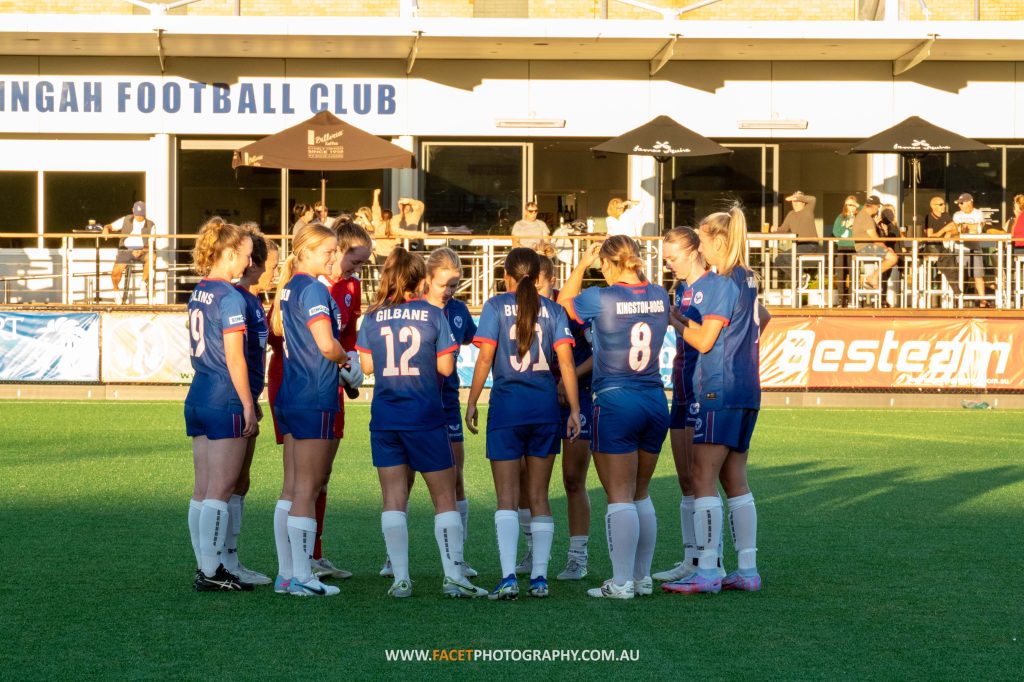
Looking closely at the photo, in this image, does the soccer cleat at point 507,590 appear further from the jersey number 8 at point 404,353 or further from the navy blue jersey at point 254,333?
the navy blue jersey at point 254,333

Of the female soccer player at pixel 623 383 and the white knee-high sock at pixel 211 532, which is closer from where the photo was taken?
the female soccer player at pixel 623 383

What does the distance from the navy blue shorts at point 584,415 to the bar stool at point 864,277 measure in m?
14.4

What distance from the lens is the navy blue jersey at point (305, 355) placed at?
7.02 metres

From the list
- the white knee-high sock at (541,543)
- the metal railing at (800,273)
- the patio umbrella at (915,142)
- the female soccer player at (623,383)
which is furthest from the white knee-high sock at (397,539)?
the patio umbrella at (915,142)

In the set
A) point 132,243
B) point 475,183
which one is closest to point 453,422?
point 132,243

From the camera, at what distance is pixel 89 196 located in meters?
25.6

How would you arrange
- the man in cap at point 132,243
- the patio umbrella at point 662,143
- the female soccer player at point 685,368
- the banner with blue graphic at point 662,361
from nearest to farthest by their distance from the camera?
the female soccer player at point 685,368 < the banner with blue graphic at point 662,361 < the patio umbrella at point 662,143 < the man in cap at point 132,243

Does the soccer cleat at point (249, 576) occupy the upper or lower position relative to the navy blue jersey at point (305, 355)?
lower

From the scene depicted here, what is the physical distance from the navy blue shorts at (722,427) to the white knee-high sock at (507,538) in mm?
1076

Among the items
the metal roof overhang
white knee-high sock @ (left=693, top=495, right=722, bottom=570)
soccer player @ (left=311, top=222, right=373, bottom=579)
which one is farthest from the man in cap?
white knee-high sock @ (left=693, top=495, right=722, bottom=570)

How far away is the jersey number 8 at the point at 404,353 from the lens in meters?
6.99

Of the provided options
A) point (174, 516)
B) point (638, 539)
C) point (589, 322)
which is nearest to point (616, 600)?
point (638, 539)

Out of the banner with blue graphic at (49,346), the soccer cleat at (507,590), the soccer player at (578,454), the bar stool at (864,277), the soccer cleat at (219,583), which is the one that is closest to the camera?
the soccer cleat at (507,590)

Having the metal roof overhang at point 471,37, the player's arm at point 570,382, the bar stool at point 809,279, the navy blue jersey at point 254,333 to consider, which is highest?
the metal roof overhang at point 471,37
